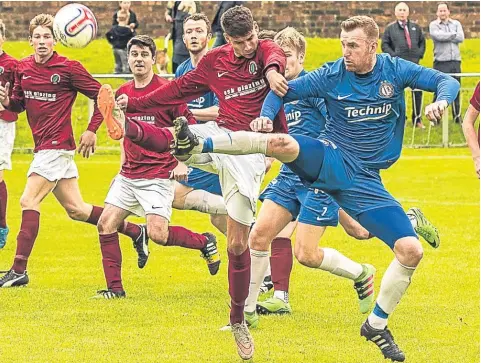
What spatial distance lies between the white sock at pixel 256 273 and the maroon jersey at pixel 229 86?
45.7 inches

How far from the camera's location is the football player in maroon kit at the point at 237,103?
8.09 m

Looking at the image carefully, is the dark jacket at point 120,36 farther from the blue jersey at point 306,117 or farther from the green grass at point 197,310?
the blue jersey at point 306,117

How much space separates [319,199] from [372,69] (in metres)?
1.37

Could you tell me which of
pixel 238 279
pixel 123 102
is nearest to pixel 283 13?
pixel 123 102

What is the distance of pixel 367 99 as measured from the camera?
8.04 m

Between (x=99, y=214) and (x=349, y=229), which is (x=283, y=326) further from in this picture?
(x=99, y=214)

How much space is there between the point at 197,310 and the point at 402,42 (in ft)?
47.2

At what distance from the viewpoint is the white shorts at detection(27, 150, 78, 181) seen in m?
10.8

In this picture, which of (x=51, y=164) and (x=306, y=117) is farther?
(x=51, y=164)

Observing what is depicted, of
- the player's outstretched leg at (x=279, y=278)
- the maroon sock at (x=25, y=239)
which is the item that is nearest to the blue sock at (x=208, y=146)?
the player's outstretched leg at (x=279, y=278)

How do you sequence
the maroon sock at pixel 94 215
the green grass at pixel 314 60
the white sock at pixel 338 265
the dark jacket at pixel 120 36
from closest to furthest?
the white sock at pixel 338 265 → the maroon sock at pixel 94 215 → the green grass at pixel 314 60 → the dark jacket at pixel 120 36

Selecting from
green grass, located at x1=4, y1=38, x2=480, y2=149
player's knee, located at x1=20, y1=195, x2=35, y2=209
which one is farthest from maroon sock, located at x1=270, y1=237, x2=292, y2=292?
green grass, located at x1=4, y1=38, x2=480, y2=149

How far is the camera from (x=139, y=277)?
37.5 ft

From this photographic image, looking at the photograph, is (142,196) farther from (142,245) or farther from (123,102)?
(123,102)
